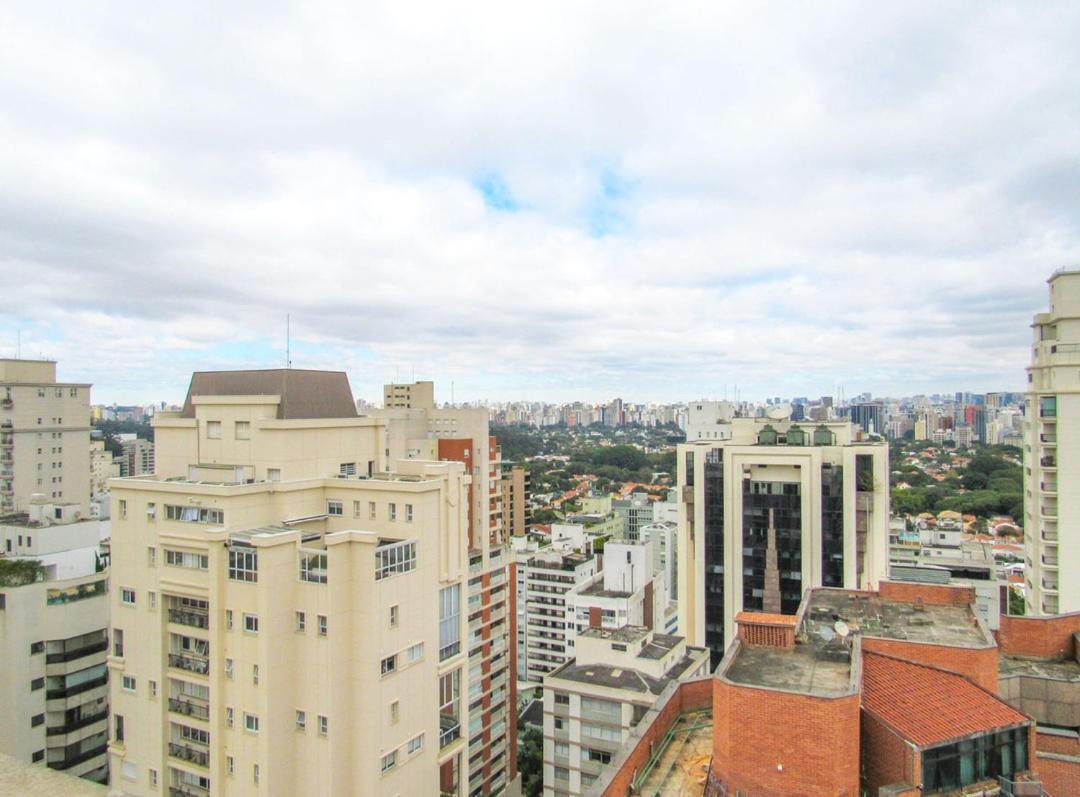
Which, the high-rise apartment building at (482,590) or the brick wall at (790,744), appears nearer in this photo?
the brick wall at (790,744)

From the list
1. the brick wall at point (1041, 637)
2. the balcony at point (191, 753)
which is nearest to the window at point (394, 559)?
the balcony at point (191, 753)

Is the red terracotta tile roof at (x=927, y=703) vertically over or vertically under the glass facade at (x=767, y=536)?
over

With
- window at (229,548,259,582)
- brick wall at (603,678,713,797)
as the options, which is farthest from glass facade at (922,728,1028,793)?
window at (229,548,259,582)

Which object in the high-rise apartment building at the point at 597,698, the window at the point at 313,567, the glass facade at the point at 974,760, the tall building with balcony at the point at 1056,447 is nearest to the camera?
the glass facade at the point at 974,760

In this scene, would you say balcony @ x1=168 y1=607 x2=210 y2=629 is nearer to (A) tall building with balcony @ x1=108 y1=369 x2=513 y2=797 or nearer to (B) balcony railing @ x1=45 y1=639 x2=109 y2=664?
(A) tall building with balcony @ x1=108 y1=369 x2=513 y2=797

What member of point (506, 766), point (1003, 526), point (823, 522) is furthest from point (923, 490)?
point (506, 766)

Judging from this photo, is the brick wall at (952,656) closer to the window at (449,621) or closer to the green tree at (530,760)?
the window at (449,621)

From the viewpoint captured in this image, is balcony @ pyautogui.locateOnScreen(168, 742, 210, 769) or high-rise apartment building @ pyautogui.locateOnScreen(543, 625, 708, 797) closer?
balcony @ pyautogui.locateOnScreen(168, 742, 210, 769)
